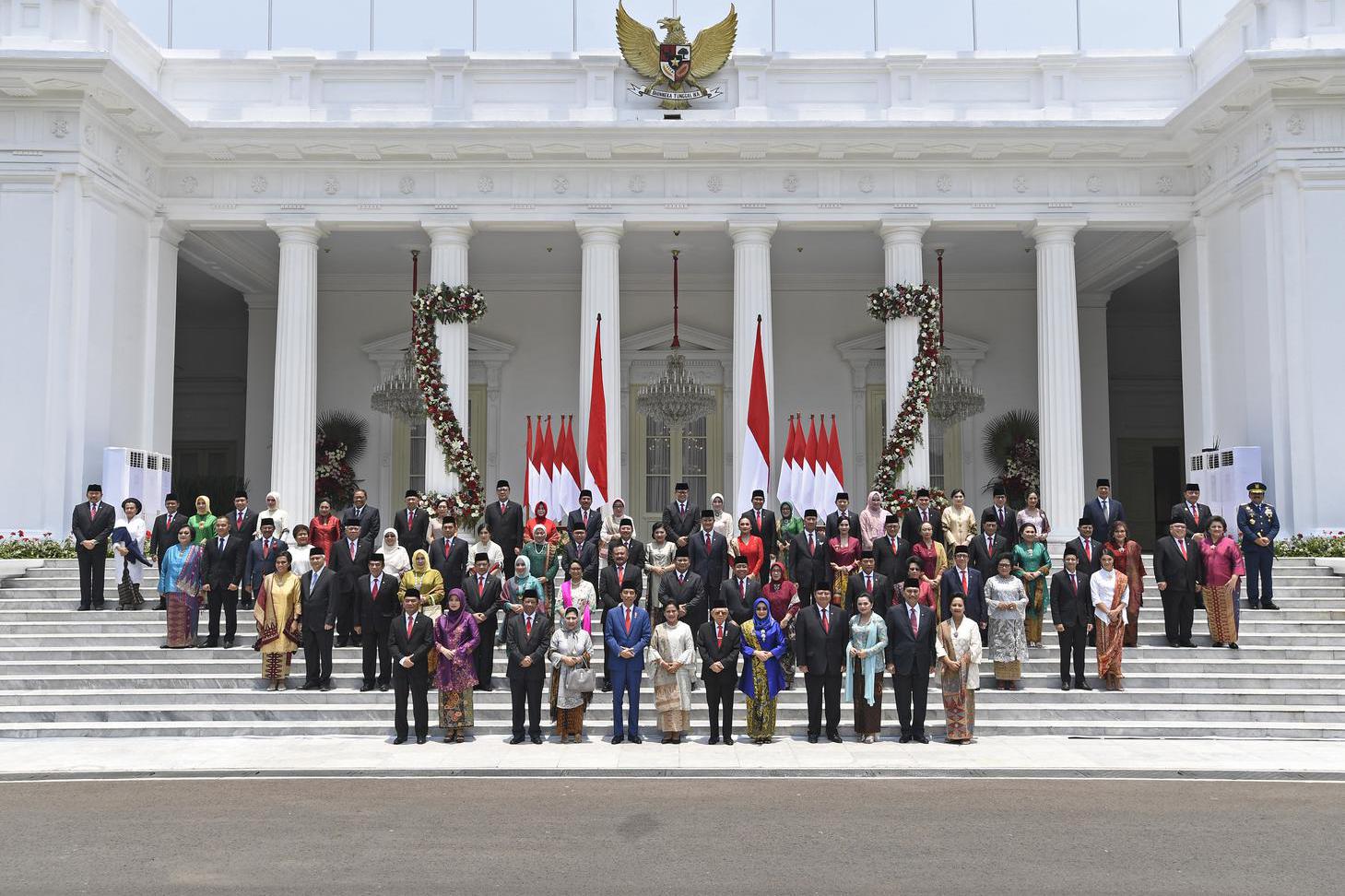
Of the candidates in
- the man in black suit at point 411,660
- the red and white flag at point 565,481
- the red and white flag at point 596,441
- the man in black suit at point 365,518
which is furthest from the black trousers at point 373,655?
the red and white flag at point 596,441

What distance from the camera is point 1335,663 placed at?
12.5 meters

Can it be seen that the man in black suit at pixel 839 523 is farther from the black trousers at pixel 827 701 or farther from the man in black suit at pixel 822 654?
the black trousers at pixel 827 701

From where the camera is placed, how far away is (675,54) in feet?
58.8

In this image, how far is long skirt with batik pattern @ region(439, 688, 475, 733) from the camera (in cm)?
1084

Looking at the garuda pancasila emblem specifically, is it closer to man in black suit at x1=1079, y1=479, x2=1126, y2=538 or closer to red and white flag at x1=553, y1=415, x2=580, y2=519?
red and white flag at x1=553, y1=415, x2=580, y2=519

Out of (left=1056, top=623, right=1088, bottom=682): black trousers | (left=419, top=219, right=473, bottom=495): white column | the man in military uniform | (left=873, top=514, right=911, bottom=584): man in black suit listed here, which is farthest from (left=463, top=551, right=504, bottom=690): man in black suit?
the man in military uniform

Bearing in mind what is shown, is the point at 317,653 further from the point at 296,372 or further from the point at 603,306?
the point at 603,306

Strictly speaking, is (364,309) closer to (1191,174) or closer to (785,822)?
(1191,174)

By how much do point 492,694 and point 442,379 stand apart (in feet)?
23.2

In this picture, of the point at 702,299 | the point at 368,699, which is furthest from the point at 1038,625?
the point at 702,299

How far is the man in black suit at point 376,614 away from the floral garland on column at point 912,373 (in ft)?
25.7

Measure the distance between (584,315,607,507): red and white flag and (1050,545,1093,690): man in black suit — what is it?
6915 millimetres

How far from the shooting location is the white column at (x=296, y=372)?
1758 centimetres

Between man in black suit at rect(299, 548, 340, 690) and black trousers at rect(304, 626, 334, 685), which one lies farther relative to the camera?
black trousers at rect(304, 626, 334, 685)
